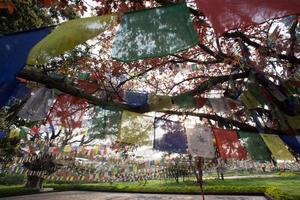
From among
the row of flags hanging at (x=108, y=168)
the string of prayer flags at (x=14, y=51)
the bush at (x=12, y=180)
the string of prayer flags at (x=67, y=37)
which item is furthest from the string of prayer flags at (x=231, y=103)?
the bush at (x=12, y=180)

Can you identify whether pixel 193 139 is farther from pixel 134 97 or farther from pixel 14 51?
pixel 14 51

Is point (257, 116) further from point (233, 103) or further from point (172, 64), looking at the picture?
point (172, 64)

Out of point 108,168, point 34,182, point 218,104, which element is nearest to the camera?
point 218,104

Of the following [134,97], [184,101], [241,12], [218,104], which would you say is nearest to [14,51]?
[241,12]

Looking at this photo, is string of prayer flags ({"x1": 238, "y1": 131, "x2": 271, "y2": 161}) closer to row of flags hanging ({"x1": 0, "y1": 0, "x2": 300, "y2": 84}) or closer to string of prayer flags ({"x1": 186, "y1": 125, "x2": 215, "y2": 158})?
string of prayer flags ({"x1": 186, "y1": 125, "x2": 215, "y2": 158})

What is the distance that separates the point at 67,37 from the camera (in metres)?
3.22

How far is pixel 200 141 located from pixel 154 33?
154 inches

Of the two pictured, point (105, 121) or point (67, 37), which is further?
point (105, 121)

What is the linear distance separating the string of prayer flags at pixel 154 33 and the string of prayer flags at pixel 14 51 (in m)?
0.99

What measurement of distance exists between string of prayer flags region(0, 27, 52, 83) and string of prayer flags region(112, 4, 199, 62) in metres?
0.99

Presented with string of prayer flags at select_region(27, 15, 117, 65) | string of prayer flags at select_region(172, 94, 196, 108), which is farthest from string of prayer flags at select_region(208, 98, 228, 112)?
string of prayer flags at select_region(27, 15, 117, 65)

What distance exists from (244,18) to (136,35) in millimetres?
1090

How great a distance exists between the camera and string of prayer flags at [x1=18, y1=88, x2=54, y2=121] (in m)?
5.98

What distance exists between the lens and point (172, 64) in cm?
841
